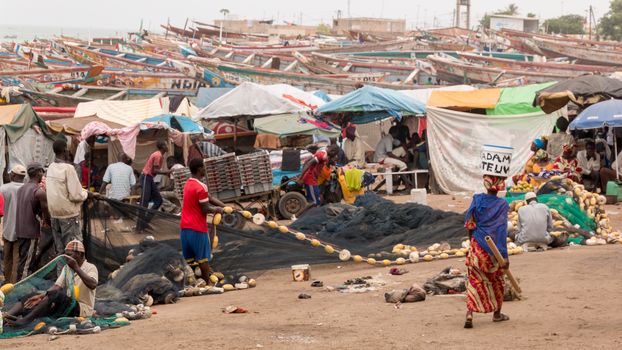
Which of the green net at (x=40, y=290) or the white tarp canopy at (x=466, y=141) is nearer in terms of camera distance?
the green net at (x=40, y=290)

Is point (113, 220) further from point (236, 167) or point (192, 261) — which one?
point (236, 167)

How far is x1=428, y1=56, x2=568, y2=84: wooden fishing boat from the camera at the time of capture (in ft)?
107

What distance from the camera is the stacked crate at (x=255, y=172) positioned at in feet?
52.6

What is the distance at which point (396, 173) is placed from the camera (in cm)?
2017

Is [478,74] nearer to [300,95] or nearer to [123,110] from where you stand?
[300,95]

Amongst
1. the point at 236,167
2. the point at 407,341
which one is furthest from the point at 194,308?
the point at 236,167

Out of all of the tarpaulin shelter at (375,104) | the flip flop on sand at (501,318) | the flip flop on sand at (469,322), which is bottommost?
the flip flop on sand at (501,318)

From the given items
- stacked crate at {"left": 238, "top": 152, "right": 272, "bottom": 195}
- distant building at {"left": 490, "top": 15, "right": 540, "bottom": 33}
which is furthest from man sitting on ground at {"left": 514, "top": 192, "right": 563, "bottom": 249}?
distant building at {"left": 490, "top": 15, "right": 540, "bottom": 33}

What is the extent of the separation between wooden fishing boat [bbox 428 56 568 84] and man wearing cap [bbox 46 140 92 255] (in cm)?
2337

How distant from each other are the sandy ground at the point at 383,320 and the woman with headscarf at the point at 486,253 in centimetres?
19

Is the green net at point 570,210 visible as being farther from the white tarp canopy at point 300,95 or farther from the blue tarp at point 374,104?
the white tarp canopy at point 300,95

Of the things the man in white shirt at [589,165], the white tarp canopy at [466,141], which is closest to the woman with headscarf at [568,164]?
the man in white shirt at [589,165]

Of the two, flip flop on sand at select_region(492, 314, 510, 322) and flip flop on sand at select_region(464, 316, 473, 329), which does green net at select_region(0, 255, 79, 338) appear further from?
flip flop on sand at select_region(492, 314, 510, 322)

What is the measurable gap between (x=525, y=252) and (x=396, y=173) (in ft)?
25.3
